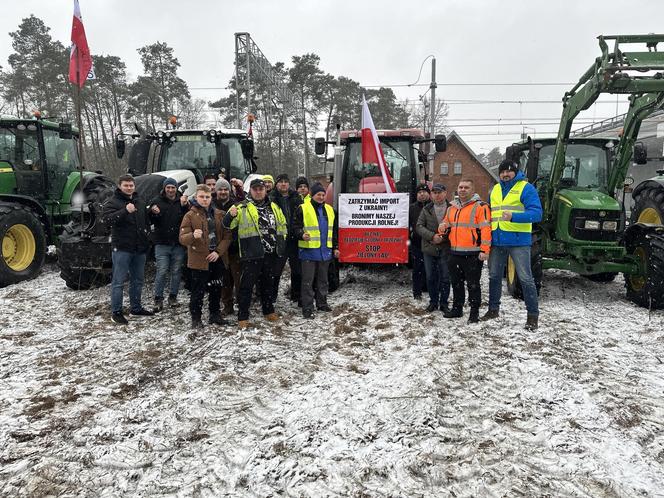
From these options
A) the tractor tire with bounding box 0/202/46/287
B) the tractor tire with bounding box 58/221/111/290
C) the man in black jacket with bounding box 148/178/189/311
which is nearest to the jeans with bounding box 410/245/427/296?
the man in black jacket with bounding box 148/178/189/311

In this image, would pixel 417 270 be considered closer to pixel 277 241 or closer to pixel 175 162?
pixel 277 241

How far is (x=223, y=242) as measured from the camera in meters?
5.28

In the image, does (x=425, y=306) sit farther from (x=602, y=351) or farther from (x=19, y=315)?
(x=19, y=315)

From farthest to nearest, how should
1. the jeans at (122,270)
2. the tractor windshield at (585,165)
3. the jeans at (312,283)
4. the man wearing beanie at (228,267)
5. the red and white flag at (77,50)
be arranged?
1. the tractor windshield at (585,165)
2. the red and white flag at (77,50)
3. the jeans at (312,283)
4. the man wearing beanie at (228,267)
5. the jeans at (122,270)

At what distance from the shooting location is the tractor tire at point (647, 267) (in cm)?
588

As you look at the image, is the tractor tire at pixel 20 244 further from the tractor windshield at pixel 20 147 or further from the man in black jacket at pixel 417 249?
the man in black jacket at pixel 417 249

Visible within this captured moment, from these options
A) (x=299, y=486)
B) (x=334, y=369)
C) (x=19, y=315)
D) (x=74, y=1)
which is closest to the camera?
(x=299, y=486)

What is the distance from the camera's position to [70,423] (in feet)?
10.4

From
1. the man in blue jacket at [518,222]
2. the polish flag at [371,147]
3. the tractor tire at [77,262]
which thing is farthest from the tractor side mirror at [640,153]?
the tractor tire at [77,262]

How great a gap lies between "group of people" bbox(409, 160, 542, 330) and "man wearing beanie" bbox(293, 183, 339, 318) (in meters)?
1.29

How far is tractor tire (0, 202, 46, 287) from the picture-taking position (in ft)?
24.3

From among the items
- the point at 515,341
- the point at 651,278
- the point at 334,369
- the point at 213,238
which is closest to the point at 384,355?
the point at 334,369

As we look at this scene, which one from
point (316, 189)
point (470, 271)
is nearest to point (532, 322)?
point (470, 271)

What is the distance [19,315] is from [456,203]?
597 centimetres
